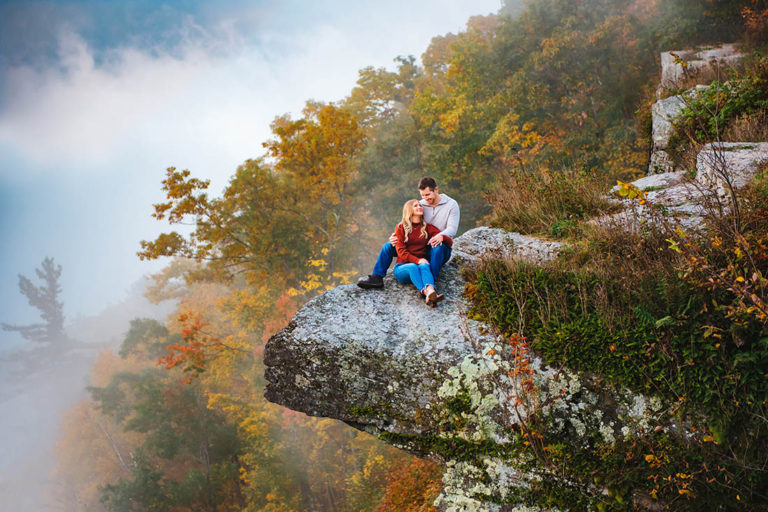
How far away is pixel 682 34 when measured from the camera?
13.4m

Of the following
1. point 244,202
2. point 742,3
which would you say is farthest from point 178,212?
point 742,3

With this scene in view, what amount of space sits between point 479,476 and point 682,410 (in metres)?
1.88

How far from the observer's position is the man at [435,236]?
469 cm

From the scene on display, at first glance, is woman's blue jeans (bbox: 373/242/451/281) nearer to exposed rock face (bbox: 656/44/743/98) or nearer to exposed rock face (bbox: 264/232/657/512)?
exposed rock face (bbox: 264/232/657/512)

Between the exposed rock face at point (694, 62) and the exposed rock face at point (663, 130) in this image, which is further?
the exposed rock face at point (694, 62)

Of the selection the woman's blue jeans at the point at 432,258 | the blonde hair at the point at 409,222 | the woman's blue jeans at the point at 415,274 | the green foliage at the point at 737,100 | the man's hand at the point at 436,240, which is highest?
the green foliage at the point at 737,100

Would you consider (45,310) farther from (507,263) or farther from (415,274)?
(507,263)

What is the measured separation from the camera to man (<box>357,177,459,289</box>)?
15.4ft

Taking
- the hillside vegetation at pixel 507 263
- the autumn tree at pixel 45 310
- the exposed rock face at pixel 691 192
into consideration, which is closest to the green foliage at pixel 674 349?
the hillside vegetation at pixel 507 263

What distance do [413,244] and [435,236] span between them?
0.32 m

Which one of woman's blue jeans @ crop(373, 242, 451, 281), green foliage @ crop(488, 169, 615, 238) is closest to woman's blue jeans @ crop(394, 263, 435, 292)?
woman's blue jeans @ crop(373, 242, 451, 281)

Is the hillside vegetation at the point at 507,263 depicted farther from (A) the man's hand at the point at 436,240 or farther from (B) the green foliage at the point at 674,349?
(A) the man's hand at the point at 436,240

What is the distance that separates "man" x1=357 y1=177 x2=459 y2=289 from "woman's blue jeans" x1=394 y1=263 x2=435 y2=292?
163 millimetres

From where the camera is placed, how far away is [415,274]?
4.57m
